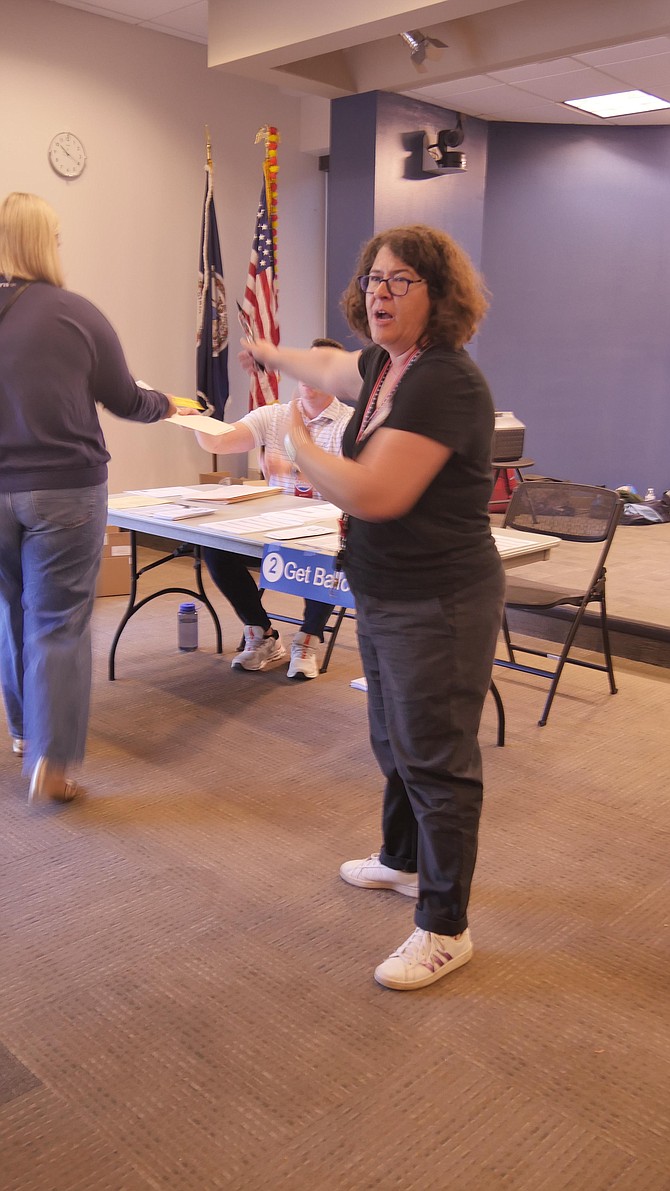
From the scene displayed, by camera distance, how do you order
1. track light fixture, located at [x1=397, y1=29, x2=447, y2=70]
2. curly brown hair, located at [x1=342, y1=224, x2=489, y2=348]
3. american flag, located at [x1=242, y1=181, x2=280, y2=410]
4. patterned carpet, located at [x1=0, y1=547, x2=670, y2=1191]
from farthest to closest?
1. american flag, located at [x1=242, y1=181, x2=280, y2=410]
2. track light fixture, located at [x1=397, y1=29, x2=447, y2=70]
3. curly brown hair, located at [x1=342, y1=224, x2=489, y2=348]
4. patterned carpet, located at [x1=0, y1=547, x2=670, y2=1191]

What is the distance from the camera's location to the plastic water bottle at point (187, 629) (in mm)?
4188

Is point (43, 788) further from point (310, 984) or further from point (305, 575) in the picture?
point (310, 984)

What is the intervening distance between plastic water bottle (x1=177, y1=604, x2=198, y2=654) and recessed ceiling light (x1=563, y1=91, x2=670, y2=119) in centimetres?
480

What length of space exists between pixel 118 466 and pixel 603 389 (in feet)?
13.1

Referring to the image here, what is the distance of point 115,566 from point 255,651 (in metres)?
1.56

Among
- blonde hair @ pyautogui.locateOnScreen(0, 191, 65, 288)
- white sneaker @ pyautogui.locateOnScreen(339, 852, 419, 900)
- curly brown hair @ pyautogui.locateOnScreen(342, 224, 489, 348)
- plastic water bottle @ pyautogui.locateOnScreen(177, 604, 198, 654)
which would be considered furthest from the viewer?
plastic water bottle @ pyautogui.locateOnScreen(177, 604, 198, 654)

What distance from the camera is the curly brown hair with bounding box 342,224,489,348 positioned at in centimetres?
171

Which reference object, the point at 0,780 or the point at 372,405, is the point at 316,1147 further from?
the point at 0,780

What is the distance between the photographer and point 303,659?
3906mm

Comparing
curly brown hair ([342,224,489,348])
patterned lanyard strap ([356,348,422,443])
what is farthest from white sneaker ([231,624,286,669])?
curly brown hair ([342,224,489,348])

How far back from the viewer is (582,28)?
4629 millimetres

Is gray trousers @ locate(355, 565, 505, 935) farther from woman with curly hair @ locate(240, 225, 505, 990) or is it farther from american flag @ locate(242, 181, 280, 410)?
american flag @ locate(242, 181, 280, 410)

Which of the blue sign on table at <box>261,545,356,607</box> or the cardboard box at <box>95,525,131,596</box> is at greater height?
the blue sign on table at <box>261,545,356,607</box>

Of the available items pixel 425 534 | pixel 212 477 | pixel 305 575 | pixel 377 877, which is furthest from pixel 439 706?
pixel 212 477
